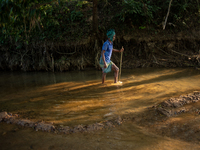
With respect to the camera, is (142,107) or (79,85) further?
(79,85)

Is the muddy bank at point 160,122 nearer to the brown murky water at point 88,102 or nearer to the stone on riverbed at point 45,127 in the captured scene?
the stone on riverbed at point 45,127

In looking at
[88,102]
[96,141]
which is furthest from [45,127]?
[88,102]

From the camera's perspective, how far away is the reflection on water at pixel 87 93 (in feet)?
13.2

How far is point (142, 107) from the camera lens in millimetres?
4164

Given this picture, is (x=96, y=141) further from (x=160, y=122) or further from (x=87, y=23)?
(x=87, y=23)

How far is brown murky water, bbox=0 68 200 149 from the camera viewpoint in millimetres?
2863

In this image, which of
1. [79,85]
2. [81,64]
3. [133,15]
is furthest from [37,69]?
[133,15]

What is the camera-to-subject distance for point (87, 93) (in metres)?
5.46

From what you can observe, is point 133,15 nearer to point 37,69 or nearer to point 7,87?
point 37,69

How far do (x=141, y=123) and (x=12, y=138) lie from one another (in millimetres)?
2321

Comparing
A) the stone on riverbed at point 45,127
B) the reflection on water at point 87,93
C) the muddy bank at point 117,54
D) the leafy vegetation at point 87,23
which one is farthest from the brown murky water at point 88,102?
the leafy vegetation at point 87,23

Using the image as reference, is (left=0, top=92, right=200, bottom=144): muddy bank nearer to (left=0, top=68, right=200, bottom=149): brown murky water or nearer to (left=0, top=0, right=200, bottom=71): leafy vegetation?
(left=0, top=68, right=200, bottom=149): brown murky water

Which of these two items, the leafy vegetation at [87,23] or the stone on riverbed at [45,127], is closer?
the stone on riverbed at [45,127]

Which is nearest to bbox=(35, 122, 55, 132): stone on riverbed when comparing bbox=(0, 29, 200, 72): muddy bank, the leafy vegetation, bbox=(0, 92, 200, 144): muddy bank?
bbox=(0, 92, 200, 144): muddy bank
